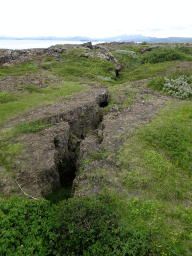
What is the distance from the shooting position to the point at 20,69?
27344mm

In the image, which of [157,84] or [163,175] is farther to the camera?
[157,84]

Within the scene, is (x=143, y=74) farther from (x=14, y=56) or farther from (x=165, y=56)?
(x=14, y=56)

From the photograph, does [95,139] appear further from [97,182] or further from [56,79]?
[56,79]

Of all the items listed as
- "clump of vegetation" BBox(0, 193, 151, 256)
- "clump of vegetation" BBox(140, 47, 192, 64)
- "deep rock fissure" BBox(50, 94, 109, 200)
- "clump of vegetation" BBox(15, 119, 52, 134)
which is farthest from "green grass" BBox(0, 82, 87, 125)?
"clump of vegetation" BBox(140, 47, 192, 64)

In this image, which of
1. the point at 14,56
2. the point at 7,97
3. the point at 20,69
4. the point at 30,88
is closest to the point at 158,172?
the point at 7,97

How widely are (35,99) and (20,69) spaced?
38.3 feet

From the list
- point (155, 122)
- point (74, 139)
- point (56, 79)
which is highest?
point (56, 79)

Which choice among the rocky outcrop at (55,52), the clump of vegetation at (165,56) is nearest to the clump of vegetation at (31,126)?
the rocky outcrop at (55,52)

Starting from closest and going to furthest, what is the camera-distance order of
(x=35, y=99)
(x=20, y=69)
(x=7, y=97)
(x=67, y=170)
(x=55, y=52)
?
(x=67, y=170), (x=7, y=97), (x=35, y=99), (x=20, y=69), (x=55, y=52)

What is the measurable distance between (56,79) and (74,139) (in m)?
13.8

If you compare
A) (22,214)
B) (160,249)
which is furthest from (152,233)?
(22,214)

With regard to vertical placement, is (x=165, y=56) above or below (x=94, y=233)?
above

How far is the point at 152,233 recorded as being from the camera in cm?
666

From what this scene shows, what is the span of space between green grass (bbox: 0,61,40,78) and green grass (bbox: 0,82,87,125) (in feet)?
22.4
